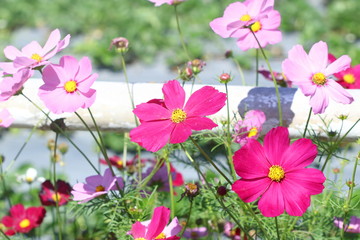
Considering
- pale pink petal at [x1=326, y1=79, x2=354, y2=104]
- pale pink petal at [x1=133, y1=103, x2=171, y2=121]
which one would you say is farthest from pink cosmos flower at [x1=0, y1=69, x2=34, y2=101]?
pale pink petal at [x1=326, y1=79, x2=354, y2=104]

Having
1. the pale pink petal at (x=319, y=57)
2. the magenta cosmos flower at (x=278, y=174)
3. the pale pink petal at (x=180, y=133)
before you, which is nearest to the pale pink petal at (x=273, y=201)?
the magenta cosmos flower at (x=278, y=174)

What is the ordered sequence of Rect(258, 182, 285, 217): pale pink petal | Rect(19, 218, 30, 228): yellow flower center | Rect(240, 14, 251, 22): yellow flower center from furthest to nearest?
Rect(19, 218, 30, 228): yellow flower center, Rect(240, 14, 251, 22): yellow flower center, Rect(258, 182, 285, 217): pale pink petal

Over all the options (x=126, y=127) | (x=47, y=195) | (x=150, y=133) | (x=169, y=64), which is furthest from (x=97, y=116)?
(x=169, y=64)

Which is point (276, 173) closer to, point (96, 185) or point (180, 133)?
point (180, 133)

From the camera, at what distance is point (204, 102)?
2.69ft

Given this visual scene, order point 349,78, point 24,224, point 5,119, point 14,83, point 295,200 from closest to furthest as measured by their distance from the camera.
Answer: point 295,200, point 14,83, point 5,119, point 349,78, point 24,224

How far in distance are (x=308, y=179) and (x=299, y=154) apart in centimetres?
3

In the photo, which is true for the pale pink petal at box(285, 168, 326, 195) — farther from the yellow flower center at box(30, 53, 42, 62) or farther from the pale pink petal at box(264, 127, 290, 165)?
the yellow flower center at box(30, 53, 42, 62)

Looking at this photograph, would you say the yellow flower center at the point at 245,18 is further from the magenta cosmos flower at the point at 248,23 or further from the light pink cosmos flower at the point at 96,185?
the light pink cosmos flower at the point at 96,185

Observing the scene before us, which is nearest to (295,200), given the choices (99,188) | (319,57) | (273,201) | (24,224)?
(273,201)

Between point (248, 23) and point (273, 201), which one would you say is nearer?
point (273, 201)

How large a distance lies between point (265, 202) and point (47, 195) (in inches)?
28.3

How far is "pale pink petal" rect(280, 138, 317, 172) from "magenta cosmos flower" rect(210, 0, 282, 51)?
218 mm

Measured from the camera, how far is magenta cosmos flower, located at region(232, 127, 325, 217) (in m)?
0.76
